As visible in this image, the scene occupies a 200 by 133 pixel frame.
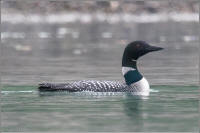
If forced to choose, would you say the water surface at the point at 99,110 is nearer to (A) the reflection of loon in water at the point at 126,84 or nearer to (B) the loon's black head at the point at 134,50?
(A) the reflection of loon in water at the point at 126,84

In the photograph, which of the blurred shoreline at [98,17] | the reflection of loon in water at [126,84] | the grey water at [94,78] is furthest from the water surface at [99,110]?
the blurred shoreline at [98,17]

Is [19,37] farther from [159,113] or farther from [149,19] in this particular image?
[159,113]

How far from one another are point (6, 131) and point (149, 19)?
2893 cm

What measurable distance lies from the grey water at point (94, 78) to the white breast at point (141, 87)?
5.0 inches

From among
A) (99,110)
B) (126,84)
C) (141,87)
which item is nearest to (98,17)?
(126,84)

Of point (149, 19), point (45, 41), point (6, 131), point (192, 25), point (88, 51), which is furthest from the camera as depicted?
point (149, 19)

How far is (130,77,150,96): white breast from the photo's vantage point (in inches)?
542

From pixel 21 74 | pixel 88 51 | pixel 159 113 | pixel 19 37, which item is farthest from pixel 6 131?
pixel 19 37

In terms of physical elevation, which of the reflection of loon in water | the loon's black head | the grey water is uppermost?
the loon's black head

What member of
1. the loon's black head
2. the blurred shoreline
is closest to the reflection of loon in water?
the loon's black head

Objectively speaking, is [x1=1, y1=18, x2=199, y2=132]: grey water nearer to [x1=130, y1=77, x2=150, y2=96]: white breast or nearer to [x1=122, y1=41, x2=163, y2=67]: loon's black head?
[x1=130, y1=77, x2=150, y2=96]: white breast

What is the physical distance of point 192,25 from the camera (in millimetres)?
36156

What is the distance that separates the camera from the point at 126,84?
46.5 feet

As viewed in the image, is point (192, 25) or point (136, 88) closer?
point (136, 88)
